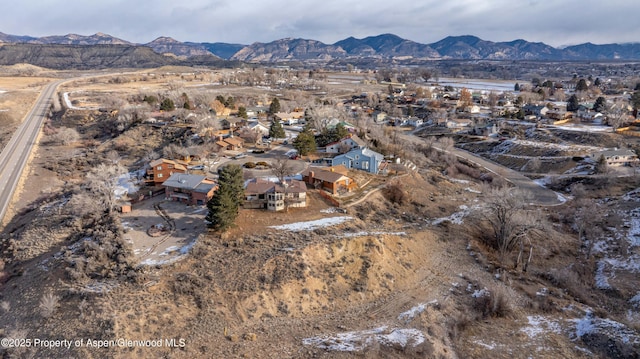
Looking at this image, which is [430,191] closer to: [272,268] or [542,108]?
[272,268]

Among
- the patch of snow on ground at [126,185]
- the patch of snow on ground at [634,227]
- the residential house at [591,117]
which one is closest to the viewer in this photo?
the patch of snow on ground at [634,227]

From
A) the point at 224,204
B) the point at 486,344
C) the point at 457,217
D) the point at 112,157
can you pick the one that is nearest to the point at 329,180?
the point at 224,204

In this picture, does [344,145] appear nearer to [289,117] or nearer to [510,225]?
[510,225]

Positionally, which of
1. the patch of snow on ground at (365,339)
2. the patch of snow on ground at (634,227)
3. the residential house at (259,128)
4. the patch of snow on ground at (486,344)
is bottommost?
the patch of snow on ground at (486,344)

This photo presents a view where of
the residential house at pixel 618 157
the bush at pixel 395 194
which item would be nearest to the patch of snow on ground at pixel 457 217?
the bush at pixel 395 194

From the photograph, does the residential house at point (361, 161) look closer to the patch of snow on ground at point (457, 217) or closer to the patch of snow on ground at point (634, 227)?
the patch of snow on ground at point (457, 217)

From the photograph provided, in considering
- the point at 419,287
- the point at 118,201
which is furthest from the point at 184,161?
the point at 419,287

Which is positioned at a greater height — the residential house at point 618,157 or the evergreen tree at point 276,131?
the evergreen tree at point 276,131
